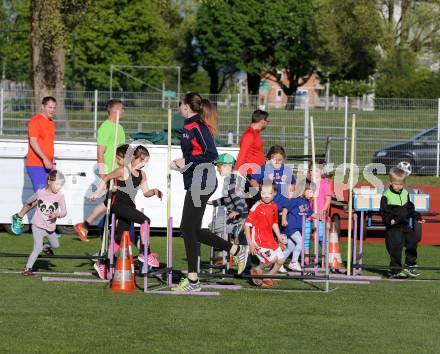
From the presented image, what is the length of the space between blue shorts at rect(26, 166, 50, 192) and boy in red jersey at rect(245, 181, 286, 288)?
4.12 meters

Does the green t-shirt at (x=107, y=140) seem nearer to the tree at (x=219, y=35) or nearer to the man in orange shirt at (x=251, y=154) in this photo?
the man in orange shirt at (x=251, y=154)

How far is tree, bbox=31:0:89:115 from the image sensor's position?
32.2 metres

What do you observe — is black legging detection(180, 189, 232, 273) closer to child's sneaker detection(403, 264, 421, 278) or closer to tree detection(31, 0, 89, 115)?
child's sneaker detection(403, 264, 421, 278)

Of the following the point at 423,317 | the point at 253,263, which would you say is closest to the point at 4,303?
the point at 423,317

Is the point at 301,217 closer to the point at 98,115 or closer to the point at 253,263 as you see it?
the point at 253,263

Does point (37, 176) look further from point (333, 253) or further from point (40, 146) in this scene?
point (333, 253)

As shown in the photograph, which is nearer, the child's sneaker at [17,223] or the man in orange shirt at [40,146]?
the child's sneaker at [17,223]

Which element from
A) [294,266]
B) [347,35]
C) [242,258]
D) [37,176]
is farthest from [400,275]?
[347,35]

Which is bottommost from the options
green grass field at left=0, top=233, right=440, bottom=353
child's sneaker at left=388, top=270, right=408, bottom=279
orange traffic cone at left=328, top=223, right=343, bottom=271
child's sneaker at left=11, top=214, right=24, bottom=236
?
child's sneaker at left=388, top=270, right=408, bottom=279

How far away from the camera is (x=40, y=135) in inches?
623

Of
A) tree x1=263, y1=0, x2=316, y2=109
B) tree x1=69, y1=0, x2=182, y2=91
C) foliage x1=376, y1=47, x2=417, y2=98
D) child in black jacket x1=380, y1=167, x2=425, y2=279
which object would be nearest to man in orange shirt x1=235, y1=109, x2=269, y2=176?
child in black jacket x1=380, y1=167, x2=425, y2=279

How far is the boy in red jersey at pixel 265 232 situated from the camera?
12781 mm

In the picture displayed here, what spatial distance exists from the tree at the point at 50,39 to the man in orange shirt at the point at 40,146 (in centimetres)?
1486

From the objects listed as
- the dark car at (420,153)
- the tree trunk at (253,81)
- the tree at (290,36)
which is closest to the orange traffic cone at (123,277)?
the dark car at (420,153)
